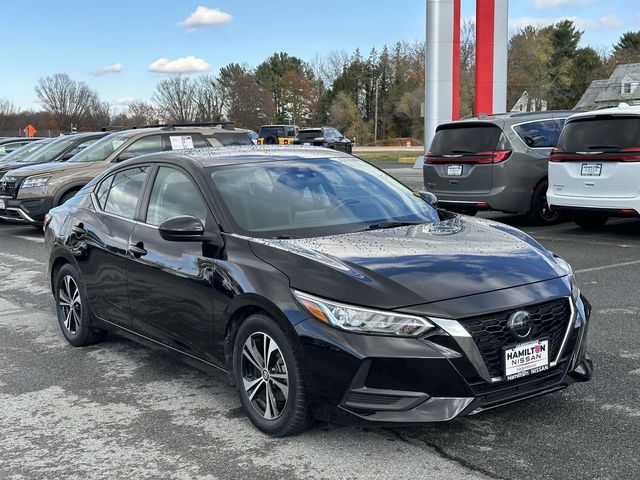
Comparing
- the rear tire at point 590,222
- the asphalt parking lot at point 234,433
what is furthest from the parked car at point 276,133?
the asphalt parking lot at point 234,433

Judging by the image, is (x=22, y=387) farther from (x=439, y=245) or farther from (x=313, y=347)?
(x=439, y=245)

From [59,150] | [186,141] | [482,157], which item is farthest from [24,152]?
[482,157]

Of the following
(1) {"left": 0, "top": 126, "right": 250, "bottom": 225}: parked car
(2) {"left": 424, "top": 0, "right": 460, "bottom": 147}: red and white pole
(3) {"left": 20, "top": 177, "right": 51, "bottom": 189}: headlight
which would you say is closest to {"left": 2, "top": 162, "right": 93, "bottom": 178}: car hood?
(1) {"left": 0, "top": 126, "right": 250, "bottom": 225}: parked car

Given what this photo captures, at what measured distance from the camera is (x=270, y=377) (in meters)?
3.98

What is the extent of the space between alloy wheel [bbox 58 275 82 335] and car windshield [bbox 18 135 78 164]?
9257 mm

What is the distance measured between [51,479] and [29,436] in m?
0.65

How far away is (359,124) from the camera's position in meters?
84.2

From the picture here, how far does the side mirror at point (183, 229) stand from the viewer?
4418mm

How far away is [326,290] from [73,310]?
310cm

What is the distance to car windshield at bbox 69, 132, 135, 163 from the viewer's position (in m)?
13.2

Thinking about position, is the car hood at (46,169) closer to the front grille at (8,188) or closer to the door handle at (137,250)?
the front grille at (8,188)

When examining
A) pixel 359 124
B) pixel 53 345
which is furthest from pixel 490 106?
pixel 359 124

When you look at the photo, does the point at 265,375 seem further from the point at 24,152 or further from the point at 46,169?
the point at 24,152

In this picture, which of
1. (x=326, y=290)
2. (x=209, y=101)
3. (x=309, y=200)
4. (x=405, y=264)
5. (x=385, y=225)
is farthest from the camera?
(x=209, y=101)
